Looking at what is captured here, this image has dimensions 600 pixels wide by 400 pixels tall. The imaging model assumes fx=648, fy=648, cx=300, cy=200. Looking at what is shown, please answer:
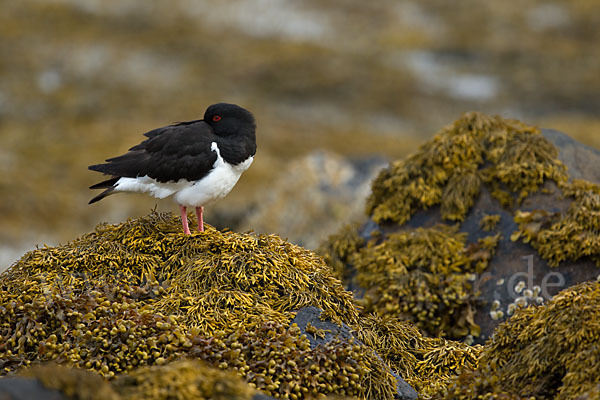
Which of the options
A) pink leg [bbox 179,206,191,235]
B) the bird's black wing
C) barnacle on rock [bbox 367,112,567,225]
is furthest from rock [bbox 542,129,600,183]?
pink leg [bbox 179,206,191,235]

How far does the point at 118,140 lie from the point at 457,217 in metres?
17.6

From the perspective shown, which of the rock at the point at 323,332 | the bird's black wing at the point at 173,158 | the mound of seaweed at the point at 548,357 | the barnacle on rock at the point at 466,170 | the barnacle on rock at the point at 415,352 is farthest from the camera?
the barnacle on rock at the point at 466,170

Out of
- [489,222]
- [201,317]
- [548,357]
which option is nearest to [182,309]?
[201,317]

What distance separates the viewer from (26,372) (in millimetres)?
3967

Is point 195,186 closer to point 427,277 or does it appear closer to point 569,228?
point 427,277

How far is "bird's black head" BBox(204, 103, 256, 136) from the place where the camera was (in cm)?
690

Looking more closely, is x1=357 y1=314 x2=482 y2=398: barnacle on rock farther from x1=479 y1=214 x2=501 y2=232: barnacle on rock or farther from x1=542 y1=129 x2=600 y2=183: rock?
x1=542 y1=129 x2=600 y2=183: rock

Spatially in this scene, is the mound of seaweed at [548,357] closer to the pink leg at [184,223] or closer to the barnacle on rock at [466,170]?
the pink leg at [184,223]

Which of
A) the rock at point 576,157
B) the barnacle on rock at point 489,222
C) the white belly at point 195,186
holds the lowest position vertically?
the white belly at point 195,186

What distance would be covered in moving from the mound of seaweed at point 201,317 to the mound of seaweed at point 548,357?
2.32 feet

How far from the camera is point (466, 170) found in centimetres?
878

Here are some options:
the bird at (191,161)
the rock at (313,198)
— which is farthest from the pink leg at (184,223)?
the rock at (313,198)

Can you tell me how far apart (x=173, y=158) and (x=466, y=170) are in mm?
4138

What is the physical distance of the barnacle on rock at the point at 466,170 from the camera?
8492mm
